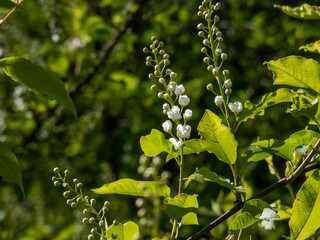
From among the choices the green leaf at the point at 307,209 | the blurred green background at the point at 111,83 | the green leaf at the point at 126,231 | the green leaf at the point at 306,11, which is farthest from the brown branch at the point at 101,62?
the green leaf at the point at 307,209

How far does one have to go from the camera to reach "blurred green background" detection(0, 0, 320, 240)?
3072 millimetres

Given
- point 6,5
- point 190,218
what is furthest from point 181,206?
point 6,5

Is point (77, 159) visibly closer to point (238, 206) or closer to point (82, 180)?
point (82, 180)

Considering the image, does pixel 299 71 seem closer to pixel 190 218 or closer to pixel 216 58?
pixel 216 58

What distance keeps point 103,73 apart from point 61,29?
700 mm

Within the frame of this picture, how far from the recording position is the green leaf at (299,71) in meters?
1.03

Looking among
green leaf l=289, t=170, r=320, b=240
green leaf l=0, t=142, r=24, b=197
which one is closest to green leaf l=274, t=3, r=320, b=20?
green leaf l=289, t=170, r=320, b=240

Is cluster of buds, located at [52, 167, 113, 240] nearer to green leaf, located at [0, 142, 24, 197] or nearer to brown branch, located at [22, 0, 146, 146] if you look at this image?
green leaf, located at [0, 142, 24, 197]

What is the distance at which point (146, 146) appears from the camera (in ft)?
3.26

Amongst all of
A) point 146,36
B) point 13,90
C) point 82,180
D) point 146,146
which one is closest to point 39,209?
point 82,180

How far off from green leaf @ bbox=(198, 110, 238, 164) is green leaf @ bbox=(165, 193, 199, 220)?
12 centimetres

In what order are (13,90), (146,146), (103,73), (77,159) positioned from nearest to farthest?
(146,146) < (103,73) < (13,90) < (77,159)

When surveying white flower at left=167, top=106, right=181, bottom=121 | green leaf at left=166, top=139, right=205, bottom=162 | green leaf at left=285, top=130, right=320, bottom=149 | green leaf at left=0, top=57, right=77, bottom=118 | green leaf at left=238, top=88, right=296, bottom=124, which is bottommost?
green leaf at left=285, top=130, right=320, bottom=149

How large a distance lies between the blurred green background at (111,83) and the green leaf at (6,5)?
1.82 meters
